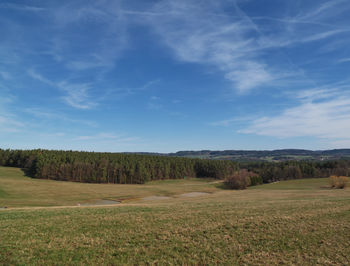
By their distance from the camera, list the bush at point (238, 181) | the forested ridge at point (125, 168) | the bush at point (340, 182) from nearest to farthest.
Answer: the bush at point (340, 182) → the bush at point (238, 181) → the forested ridge at point (125, 168)

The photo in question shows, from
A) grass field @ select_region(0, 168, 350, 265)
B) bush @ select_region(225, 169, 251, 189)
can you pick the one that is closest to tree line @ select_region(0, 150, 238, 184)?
bush @ select_region(225, 169, 251, 189)

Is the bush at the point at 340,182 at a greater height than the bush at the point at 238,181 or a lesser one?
greater

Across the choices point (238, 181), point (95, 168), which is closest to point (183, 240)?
point (238, 181)

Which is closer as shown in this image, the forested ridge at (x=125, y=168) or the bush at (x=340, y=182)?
the bush at (x=340, y=182)

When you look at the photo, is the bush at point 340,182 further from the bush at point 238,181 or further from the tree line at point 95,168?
the tree line at point 95,168

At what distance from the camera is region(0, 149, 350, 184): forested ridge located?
96.9 metres

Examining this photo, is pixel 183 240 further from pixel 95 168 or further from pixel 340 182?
pixel 95 168

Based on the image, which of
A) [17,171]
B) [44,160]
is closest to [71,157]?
[44,160]

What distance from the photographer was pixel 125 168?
347 feet

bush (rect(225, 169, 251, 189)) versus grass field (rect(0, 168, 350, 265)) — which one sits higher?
grass field (rect(0, 168, 350, 265))

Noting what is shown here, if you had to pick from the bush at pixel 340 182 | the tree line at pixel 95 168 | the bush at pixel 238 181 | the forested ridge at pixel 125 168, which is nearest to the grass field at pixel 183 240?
the bush at pixel 340 182

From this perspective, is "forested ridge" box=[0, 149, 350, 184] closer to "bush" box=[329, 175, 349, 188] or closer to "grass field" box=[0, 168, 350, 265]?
"bush" box=[329, 175, 349, 188]

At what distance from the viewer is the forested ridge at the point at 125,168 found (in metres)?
96.9

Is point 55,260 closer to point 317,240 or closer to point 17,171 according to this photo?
point 317,240
